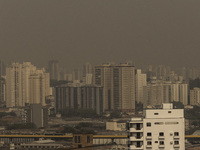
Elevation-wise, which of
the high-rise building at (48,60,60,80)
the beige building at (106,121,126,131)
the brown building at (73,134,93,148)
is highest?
the high-rise building at (48,60,60,80)

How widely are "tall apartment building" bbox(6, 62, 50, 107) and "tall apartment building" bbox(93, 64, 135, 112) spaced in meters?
3.03

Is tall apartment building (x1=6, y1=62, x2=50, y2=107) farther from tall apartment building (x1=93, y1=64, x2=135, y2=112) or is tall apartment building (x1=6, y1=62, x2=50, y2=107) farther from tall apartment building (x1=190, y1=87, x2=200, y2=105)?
tall apartment building (x1=190, y1=87, x2=200, y2=105)

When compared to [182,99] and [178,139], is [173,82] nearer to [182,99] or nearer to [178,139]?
[182,99]

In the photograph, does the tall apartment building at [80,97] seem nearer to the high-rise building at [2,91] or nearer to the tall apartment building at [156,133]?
the high-rise building at [2,91]

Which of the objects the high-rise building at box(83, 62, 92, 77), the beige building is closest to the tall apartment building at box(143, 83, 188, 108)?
the high-rise building at box(83, 62, 92, 77)

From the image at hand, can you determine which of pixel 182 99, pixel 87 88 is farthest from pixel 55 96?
pixel 182 99

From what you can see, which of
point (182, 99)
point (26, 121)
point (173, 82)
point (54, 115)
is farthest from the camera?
point (173, 82)

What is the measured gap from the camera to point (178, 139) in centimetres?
1308

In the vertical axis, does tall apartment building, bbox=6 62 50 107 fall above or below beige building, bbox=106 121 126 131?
above

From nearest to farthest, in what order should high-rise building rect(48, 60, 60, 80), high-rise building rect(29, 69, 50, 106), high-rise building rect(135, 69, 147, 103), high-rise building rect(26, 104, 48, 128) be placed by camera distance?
1. high-rise building rect(26, 104, 48, 128)
2. high-rise building rect(135, 69, 147, 103)
3. high-rise building rect(29, 69, 50, 106)
4. high-rise building rect(48, 60, 60, 80)

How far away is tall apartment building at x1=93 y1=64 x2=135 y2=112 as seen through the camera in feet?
172

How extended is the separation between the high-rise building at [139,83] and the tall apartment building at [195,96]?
7.76ft

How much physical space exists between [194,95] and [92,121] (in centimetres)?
951

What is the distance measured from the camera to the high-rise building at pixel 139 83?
175ft
